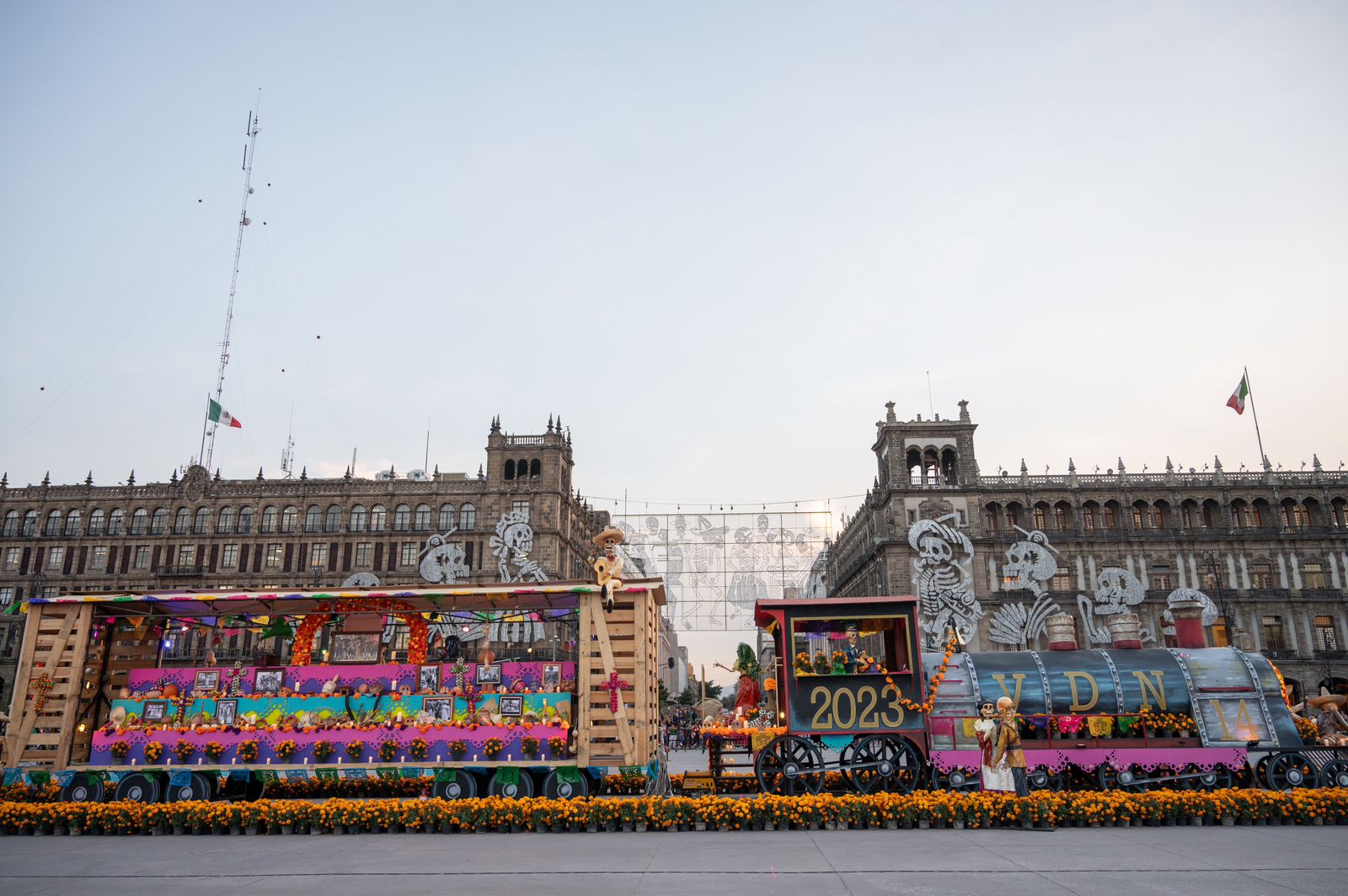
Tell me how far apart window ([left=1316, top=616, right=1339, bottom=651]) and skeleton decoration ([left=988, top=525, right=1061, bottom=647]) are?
54.7ft

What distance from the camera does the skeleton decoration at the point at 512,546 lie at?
54.7 m

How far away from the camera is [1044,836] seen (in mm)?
11648

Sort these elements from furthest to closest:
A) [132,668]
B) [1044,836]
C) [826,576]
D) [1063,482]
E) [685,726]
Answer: [826,576] < [1063,482] < [685,726] < [132,668] < [1044,836]

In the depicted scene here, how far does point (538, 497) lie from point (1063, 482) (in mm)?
35350

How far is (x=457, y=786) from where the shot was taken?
1425 cm

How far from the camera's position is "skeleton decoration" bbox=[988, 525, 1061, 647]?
1983 inches

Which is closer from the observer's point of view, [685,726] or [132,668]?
[132,668]

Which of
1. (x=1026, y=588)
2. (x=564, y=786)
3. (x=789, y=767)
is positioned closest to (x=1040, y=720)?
(x=789, y=767)

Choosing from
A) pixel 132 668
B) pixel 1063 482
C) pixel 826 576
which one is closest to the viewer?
pixel 132 668

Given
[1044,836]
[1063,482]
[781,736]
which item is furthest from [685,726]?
[1044,836]

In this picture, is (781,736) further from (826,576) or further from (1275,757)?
(826,576)

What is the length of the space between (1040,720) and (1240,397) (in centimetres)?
4177

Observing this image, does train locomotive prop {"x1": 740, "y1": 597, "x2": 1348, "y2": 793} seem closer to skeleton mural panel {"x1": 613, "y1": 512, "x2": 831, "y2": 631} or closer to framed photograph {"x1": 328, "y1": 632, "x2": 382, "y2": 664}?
framed photograph {"x1": 328, "y1": 632, "x2": 382, "y2": 664}

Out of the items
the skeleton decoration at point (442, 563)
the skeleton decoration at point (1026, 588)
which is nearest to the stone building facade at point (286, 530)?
the skeleton decoration at point (442, 563)
